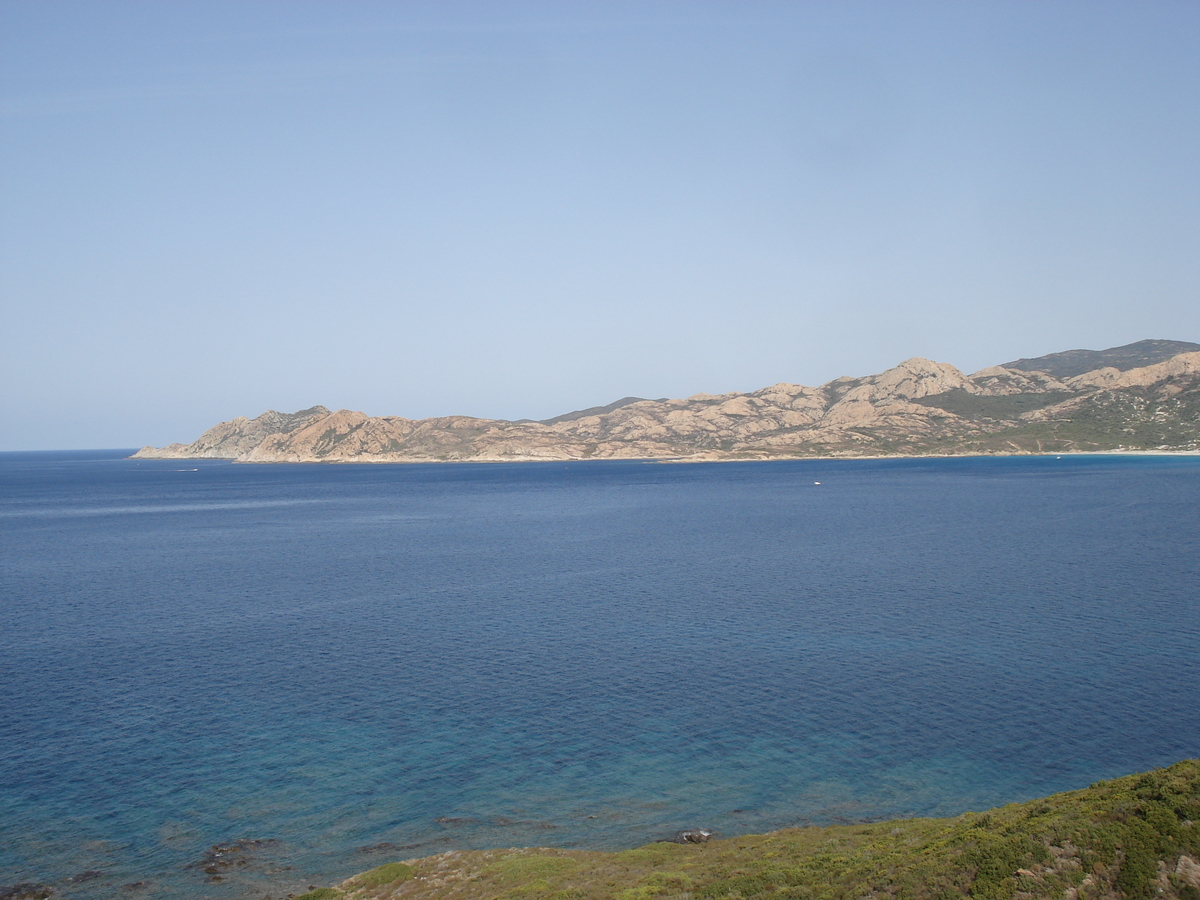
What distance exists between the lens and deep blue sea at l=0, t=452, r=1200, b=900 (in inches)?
1496

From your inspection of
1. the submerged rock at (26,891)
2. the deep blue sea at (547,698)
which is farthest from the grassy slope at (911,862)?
the submerged rock at (26,891)

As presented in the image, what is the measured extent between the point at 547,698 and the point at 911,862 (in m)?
30.4

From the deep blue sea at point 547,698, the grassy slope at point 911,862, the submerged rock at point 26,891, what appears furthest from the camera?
the deep blue sea at point 547,698

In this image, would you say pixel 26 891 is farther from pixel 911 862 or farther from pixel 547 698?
pixel 911 862

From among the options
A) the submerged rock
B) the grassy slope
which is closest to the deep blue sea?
the submerged rock

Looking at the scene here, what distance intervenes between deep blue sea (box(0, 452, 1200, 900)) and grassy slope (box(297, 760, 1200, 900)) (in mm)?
2913

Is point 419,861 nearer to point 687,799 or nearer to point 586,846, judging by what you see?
point 586,846

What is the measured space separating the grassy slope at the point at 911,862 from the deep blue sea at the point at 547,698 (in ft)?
9.56

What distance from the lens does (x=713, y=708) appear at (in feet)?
170

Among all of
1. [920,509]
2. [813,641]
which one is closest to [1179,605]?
[813,641]

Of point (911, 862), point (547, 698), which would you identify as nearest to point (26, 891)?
point (547, 698)

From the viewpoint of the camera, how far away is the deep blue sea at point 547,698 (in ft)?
125

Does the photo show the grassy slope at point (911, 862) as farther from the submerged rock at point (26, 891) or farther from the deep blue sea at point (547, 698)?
the submerged rock at point (26, 891)

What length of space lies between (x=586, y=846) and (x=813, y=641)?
120ft
